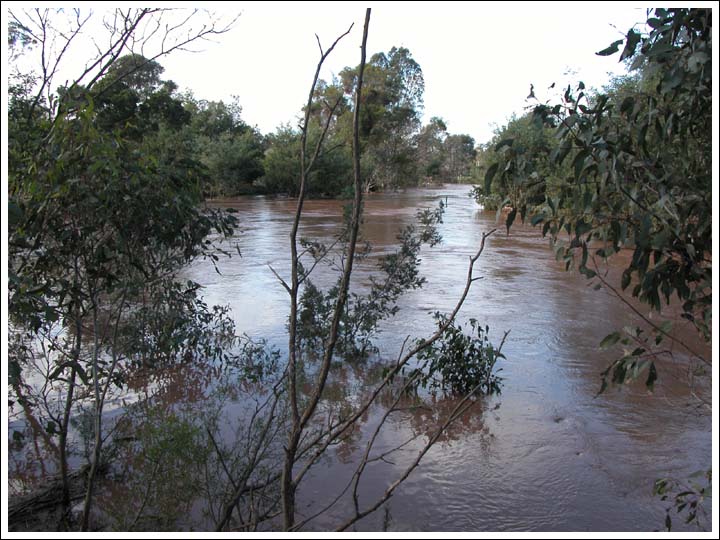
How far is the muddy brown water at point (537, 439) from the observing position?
342 cm

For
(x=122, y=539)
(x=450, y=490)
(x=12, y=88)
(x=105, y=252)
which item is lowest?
(x=450, y=490)

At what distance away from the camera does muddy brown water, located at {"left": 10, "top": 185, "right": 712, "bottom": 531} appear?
11.2 feet

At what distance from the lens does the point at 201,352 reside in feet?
19.3

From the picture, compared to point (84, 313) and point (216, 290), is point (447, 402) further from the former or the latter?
point (216, 290)

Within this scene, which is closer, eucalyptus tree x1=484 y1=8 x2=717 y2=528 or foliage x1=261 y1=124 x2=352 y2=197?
eucalyptus tree x1=484 y1=8 x2=717 y2=528

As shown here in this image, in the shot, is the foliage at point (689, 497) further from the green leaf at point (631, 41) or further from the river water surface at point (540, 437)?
the green leaf at point (631, 41)

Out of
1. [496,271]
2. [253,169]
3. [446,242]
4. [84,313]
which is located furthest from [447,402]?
[253,169]

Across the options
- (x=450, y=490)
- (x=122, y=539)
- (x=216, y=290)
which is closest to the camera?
(x=122, y=539)

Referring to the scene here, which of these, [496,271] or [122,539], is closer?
[122,539]

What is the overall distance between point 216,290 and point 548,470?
6.24 meters

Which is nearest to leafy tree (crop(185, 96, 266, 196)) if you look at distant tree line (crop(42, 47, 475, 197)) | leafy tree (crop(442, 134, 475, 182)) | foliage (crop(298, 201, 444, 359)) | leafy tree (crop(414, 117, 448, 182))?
distant tree line (crop(42, 47, 475, 197))

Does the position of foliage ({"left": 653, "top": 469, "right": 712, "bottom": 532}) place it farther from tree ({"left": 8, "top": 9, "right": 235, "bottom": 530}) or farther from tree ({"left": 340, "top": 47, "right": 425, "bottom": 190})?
tree ({"left": 340, "top": 47, "right": 425, "bottom": 190})

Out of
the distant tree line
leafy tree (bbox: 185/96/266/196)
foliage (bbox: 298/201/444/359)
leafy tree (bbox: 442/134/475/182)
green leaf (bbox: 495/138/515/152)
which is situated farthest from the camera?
leafy tree (bbox: 442/134/475/182)

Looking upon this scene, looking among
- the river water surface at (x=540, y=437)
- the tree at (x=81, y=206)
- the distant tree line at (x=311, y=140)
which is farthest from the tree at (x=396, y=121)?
the tree at (x=81, y=206)
